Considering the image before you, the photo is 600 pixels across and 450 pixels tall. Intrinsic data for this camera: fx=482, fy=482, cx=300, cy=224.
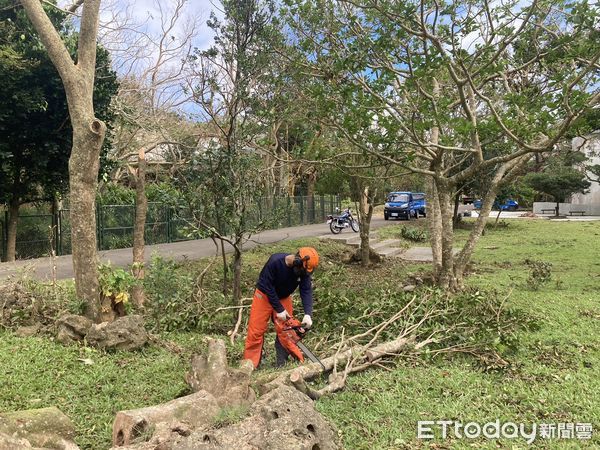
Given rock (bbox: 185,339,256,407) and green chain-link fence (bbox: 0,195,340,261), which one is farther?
green chain-link fence (bbox: 0,195,340,261)

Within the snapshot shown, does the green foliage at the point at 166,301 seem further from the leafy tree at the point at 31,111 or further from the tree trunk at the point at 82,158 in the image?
the leafy tree at the point at 31,111

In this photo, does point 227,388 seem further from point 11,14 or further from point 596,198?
point 596,198

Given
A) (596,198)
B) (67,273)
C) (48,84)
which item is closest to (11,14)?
(48,84)

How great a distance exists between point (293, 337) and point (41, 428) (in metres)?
2.37

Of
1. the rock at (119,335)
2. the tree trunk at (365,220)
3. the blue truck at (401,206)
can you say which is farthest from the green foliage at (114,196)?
the blue truck at (401,206)

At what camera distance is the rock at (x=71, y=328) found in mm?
5250

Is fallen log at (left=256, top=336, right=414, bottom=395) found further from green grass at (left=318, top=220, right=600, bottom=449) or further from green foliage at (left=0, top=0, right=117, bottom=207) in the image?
green foliage at (left=0, top=0, right=117, bottom=207)

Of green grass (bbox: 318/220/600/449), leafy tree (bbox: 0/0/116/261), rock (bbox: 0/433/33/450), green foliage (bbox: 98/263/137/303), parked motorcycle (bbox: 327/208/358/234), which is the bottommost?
green grass (bbox: 318/220/600/449)

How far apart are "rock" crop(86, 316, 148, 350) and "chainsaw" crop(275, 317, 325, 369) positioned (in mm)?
1626

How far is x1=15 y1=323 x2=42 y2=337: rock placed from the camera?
5.49m

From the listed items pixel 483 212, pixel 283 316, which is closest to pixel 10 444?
pixel 283 316

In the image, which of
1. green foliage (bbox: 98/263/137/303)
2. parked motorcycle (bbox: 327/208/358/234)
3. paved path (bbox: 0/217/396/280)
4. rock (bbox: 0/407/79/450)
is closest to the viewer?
rock (bbox: 0/407/79/450)

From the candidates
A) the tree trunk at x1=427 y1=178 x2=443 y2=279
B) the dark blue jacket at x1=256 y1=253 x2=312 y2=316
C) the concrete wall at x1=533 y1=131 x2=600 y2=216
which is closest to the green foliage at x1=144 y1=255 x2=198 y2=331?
the dark blue jacket at x1=256 y1=253 x2=312 y2=316

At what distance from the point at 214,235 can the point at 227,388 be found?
3.25m
